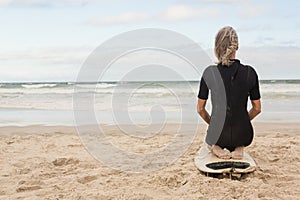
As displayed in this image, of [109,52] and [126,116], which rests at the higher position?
[109,52]

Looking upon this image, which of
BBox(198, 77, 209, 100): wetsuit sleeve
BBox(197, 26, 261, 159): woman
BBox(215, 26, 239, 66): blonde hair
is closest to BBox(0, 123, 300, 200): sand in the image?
BBox(197, 26, 261, 159): woman

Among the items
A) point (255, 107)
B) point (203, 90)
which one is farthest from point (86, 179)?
point (255, 107)

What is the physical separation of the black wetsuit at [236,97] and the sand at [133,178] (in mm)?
429

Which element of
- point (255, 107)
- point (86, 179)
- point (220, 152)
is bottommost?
point (86, 179)

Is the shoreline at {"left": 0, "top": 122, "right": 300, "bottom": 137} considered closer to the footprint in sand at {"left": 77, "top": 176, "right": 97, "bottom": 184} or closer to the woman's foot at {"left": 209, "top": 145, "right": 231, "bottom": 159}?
the woman's foot at {"left": 209, "top": 145, "right": 231, "bottom": 159}

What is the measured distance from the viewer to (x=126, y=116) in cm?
1079

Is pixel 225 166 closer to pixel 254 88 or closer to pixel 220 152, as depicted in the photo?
pixel 220 152

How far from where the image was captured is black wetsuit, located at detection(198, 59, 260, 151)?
4.05 meters

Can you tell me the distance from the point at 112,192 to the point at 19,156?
235cm

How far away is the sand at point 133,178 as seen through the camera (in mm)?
3580

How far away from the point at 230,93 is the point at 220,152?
25.1 inches

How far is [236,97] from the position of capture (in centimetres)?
407

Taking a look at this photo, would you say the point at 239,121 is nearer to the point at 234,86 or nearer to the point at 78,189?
the point at 234,86

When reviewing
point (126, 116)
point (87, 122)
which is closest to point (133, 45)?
point (87, 122)
